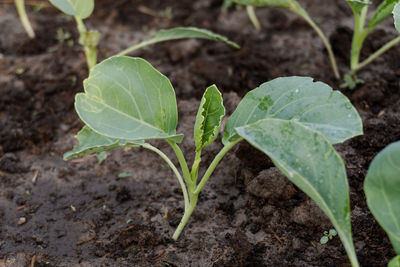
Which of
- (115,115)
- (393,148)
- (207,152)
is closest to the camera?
(393,148)

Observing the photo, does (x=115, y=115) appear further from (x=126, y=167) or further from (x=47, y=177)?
(x=47, y=177)

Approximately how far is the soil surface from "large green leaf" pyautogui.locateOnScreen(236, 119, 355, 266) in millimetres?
342

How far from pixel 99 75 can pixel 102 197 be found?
62 centimetres

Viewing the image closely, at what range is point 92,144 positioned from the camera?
4.54 feet

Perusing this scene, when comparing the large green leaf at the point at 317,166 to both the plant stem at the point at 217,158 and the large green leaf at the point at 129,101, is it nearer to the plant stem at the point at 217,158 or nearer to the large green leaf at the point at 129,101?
the plant stem at the point at 217,158

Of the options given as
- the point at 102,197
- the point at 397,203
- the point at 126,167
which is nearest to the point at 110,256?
the point at 102,197

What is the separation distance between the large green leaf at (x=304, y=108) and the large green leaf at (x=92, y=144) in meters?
0.30

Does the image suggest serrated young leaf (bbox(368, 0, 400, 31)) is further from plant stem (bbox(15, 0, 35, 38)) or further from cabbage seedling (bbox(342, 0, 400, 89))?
plant stem (bbox(15, 0, 35, 38))

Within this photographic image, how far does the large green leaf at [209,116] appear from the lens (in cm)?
128

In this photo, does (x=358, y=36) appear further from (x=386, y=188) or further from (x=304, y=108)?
(x=386, y=188)

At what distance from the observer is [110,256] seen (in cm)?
149

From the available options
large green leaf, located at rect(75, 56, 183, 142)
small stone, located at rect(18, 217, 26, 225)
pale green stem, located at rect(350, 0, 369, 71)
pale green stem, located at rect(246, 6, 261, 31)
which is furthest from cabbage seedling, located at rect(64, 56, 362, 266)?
pale green stem, located at rect(246, 6, 261, 31)

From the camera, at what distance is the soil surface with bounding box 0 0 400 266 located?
1479mm

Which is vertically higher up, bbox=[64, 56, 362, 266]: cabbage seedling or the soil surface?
bbox=[64, 56, 362, 266]: cabbage seedling
